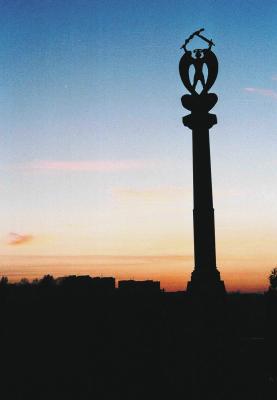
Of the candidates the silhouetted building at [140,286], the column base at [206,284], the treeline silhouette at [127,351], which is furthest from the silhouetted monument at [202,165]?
the silhouetted building at [140,286]

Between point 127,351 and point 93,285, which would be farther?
point 93,285

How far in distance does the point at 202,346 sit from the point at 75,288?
5.95m

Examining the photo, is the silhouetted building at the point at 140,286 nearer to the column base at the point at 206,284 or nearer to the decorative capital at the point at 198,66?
the column base at the point at 206,284

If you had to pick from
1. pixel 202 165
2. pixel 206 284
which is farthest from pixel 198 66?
pixel 206 284

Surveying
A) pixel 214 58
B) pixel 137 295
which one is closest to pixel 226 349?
pixel 137 295

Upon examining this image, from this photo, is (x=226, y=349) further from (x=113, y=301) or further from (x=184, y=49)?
(x=184, y=49)

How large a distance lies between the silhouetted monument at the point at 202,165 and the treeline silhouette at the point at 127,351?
885 mm

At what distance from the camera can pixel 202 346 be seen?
43.9 feet

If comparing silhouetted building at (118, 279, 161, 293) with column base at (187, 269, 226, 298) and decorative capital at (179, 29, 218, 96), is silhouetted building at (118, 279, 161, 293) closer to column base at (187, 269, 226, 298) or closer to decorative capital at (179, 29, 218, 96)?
column base at (187, 269, 226, 298)

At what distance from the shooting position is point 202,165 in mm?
15438

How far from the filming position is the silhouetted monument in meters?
14.5

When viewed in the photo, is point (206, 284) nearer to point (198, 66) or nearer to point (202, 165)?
point (202, 165)

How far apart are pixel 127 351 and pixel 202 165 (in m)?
6.44

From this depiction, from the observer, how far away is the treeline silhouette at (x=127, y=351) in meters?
12.4
